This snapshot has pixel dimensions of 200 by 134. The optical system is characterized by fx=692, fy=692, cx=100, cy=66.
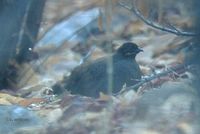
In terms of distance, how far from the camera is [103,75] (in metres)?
7.30

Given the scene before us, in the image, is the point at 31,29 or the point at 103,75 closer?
the point at 103,75

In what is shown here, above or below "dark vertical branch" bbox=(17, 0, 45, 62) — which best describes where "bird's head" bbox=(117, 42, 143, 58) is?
below

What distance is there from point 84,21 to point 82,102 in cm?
556

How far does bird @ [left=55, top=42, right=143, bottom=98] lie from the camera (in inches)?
279

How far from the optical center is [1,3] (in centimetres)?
768

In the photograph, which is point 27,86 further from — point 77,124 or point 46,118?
point 77,124

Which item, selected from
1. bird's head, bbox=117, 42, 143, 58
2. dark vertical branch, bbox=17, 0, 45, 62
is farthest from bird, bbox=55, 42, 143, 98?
dark vertical branch, bbox=17, 0, 45, 62

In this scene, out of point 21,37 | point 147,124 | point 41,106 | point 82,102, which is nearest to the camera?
point 147,124

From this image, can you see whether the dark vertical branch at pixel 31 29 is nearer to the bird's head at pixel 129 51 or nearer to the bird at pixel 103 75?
the bird at pixel 103 75

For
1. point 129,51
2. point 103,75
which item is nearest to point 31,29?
point 129,51

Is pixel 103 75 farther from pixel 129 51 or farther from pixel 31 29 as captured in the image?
pixel 31 29

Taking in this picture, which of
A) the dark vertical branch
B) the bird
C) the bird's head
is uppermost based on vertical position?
the dark vertical branch

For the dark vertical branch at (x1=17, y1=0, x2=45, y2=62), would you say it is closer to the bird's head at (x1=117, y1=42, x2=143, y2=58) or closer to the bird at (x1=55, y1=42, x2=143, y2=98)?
the bird at (x1=55, y1=42, x2=143, y2=98)

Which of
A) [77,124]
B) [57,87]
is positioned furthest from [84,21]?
[77,124]
